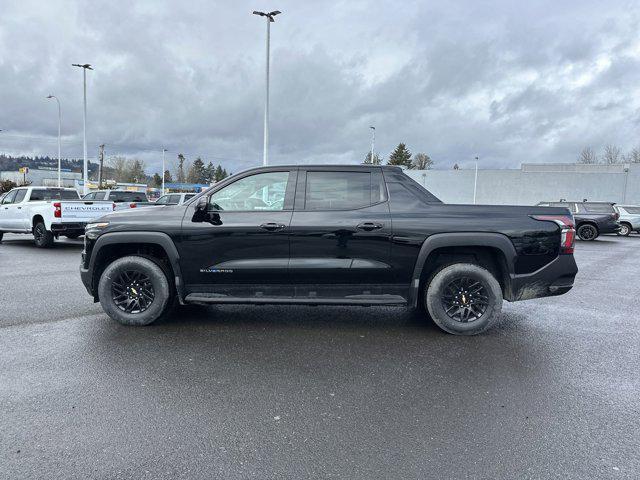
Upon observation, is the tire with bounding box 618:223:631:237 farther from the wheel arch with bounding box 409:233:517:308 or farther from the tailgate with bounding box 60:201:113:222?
the tailgate with bounding box 60:201:113:222

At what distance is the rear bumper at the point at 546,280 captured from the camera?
16.7 ft

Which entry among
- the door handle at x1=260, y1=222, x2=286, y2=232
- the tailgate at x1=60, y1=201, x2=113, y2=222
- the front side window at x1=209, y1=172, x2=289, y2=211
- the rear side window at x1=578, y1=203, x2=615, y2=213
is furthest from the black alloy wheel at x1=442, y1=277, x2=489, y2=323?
the rear side window at x1=578, y1=203, x2=615, y2=213

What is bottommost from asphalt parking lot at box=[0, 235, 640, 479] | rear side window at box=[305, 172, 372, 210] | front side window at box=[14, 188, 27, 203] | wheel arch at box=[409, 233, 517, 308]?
asphalt parking lot at box=[0, 235, 640, 479]

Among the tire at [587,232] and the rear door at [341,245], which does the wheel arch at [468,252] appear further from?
the tire at [587,232]

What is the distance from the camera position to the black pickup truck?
5.05m

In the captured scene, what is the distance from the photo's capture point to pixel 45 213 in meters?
13.6

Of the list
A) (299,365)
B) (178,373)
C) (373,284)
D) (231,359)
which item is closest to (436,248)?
(373,284)

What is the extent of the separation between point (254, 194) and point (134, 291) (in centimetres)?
173

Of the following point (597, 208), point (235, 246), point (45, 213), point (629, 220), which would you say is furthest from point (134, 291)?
point (629, 220)

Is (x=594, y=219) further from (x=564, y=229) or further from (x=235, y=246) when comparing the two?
(x=235, y=246)

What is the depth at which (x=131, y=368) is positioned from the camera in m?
4.11

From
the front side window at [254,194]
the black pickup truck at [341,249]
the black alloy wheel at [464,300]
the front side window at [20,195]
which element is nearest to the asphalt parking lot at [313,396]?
the black alloy wheel at [464,300]

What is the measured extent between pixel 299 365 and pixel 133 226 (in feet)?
8.02

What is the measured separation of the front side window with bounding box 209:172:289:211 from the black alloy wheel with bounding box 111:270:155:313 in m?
1.16
